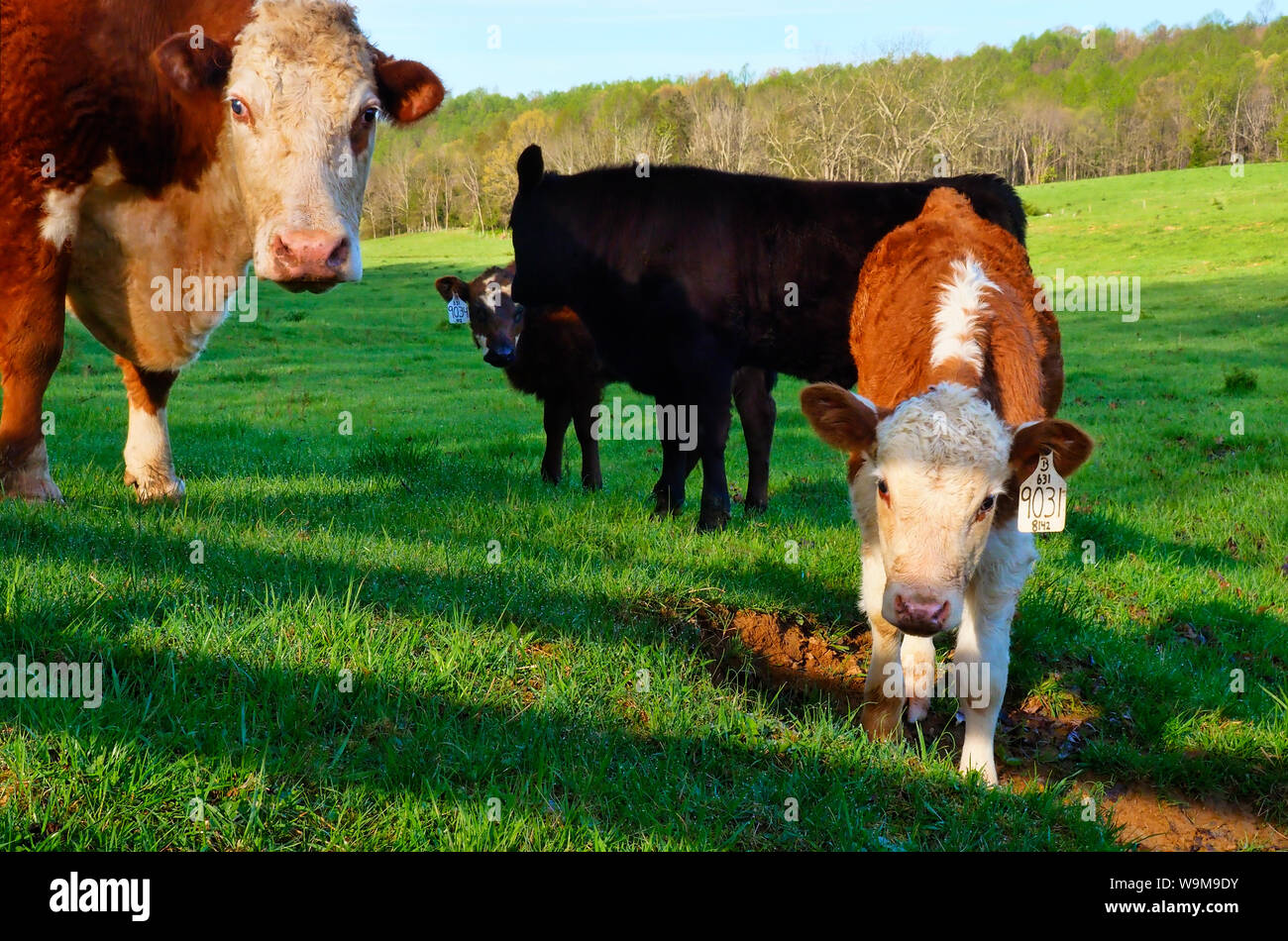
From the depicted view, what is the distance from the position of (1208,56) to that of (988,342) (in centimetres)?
12591

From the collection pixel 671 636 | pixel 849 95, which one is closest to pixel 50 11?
pixel 671 636

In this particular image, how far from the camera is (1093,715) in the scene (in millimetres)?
4945

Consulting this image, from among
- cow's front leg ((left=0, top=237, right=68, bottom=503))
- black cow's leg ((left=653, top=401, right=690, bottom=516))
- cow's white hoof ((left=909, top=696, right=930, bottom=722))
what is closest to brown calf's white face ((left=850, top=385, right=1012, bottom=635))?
cow's white hoof ((left=909, top=696, right=930, bottom=722))

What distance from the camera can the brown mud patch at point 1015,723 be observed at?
13.6 feet

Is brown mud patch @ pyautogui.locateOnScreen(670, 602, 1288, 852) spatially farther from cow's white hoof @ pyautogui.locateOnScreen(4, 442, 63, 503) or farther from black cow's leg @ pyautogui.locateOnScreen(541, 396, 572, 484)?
black cow's leg @ pyautogui.locateOnScreen(541, 396, 572, 484)

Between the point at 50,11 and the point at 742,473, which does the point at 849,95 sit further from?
the point at 50,11

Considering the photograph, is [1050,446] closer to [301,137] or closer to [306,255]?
[306,255]

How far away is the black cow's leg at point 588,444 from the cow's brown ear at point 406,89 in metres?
3.84

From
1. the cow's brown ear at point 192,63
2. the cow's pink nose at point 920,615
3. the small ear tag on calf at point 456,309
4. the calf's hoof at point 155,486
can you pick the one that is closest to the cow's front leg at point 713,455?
the cow's pink nose at point 920,615

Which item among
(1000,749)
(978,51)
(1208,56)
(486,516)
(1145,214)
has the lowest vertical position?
(1000,749)

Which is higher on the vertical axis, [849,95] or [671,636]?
[849,95]

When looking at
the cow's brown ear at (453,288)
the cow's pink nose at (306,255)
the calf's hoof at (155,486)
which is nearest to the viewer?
the cow's pink nose at (306,255)

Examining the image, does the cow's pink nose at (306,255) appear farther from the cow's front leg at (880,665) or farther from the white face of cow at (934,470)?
the cow's front leg at (880,665)

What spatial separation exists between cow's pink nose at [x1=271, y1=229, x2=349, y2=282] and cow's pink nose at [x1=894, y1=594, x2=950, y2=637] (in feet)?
10.3
